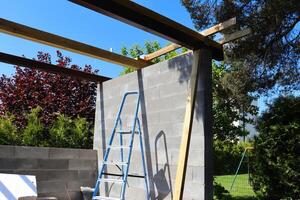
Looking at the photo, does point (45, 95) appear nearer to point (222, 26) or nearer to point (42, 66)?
point (42, 66)

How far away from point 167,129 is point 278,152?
1.45 m

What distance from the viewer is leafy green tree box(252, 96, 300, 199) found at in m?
4.69

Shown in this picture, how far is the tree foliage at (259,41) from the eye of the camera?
673 cm

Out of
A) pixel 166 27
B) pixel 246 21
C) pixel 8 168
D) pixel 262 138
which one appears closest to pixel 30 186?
pixel 8 168

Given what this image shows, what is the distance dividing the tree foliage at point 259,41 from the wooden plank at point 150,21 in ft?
7.59

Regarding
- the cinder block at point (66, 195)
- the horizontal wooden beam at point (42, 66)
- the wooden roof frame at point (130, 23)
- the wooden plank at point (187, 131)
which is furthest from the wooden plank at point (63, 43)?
the cinder block at point (66, 195)

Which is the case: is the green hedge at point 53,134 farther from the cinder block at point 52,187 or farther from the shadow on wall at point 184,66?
the shadow on wall at point 184,66

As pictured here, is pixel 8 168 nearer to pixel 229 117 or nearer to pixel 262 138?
pixel 262 138

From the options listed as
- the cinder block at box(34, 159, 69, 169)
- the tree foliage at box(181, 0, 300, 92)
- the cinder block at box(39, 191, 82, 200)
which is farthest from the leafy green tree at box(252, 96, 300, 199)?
the cinder block at box(34, 159, 69, 169)

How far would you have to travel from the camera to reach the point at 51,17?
6.34 metres

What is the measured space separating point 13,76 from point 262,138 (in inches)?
352

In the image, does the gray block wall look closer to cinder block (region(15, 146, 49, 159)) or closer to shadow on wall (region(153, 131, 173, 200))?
shadow on wall (region(153, 131, 173, 200))

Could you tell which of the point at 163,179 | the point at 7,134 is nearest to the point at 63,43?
the point at 163,179

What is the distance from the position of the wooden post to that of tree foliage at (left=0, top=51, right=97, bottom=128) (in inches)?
278
